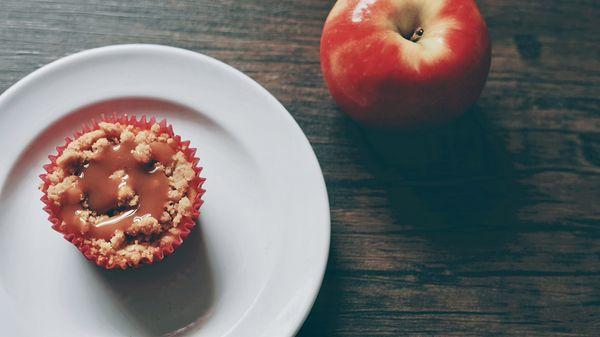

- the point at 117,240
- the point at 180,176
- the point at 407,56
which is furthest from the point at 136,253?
the point at 407,56

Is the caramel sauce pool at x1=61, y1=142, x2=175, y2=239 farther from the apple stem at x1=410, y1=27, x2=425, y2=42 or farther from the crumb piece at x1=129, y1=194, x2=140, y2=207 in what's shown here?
the apple stem at x1=410, y1=27, x2=425, y2=42

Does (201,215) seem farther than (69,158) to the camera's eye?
Yes

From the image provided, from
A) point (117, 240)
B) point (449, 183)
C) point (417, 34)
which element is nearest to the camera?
point (117, 240)

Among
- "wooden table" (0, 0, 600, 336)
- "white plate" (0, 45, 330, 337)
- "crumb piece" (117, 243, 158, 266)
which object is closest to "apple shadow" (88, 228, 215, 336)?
"white plate" (0, 45, 330, 337)

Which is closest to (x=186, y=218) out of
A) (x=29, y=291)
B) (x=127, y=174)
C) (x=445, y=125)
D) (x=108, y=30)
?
(x=127, y=174)

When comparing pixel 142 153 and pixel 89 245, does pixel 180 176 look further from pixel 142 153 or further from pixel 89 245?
pixel 89 245

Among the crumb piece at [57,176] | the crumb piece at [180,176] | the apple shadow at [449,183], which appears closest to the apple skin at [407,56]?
the apple shadow at [449,183]
